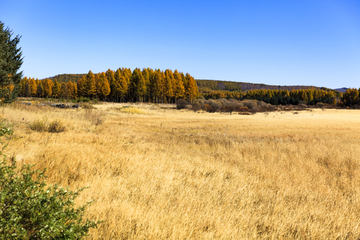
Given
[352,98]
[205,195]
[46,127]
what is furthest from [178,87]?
[352,98]

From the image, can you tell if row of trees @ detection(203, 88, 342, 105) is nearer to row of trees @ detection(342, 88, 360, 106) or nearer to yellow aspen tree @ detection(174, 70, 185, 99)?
row of trees @ detection(342, 88, 360, 106)

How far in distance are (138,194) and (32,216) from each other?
1.78 metres

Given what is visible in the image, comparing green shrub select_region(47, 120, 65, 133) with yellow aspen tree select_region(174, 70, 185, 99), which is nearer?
green shrub select_region(47, 120, 65, 133)

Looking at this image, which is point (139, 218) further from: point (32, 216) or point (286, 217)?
point (286, 217)

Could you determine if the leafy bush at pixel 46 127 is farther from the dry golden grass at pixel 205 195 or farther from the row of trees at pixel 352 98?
the row of trees at pixel 352 98

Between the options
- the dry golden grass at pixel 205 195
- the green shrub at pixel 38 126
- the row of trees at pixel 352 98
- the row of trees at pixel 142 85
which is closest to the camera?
the dry golden grass at pixel 205 195

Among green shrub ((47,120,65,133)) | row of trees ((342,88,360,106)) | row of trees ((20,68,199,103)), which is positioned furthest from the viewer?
row of trees ((342,88,360,106))

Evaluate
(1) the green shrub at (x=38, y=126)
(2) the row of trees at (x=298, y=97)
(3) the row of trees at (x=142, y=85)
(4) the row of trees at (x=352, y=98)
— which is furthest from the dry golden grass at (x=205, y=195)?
(4) the row of trees at (x=352, y=98)

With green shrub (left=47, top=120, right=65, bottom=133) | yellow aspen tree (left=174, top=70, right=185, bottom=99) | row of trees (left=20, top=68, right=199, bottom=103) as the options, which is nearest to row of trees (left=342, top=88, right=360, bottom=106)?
row of trees (left=20, top=68, right=199, bottom=103)

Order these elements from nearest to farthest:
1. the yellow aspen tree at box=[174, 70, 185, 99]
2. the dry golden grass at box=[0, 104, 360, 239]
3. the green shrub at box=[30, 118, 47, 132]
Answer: the dry golden grass at box=[0, 104, 360, 239] → the green shrub at box=[30, 118, 47, 132] → the yellow aspen tree at box=[174, 70, 185, 99]

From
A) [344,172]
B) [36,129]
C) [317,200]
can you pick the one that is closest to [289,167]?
[344,172]

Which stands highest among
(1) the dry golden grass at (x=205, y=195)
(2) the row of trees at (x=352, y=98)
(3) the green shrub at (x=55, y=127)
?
(2) the row of trees at (x=352, y=98)

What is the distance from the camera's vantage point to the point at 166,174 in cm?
494

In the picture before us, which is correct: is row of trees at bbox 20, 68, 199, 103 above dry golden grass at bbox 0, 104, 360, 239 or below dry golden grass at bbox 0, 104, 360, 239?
above
